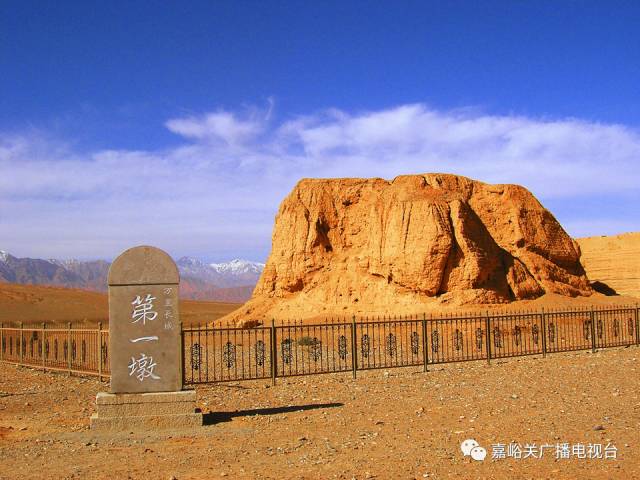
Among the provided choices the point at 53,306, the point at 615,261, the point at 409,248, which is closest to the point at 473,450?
the point at 409,248

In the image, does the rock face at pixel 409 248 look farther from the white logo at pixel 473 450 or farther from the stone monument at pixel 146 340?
the white logo at pixel 473 450

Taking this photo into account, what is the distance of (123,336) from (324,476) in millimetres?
4324

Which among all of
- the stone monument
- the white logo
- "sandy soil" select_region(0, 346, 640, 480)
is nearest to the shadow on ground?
"sandy soil" select_region(0, 346, 640, 480)

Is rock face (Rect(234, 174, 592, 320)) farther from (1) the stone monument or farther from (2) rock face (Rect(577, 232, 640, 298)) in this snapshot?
(1) the stone monument

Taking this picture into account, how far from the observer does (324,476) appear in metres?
6.62

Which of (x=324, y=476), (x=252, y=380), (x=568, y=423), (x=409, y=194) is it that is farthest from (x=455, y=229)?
(x=324, y=476)

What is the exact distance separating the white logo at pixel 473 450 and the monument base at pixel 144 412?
4.00 metres

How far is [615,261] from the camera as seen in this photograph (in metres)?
46.6

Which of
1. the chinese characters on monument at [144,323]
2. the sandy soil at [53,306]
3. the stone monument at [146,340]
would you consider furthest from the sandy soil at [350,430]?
the sandy soil at [53,306]

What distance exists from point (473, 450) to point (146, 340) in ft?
16.5

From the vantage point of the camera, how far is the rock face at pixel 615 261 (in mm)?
44875

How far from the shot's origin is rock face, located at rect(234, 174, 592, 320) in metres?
32.0

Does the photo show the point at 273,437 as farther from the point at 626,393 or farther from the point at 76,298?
the point at 76,298

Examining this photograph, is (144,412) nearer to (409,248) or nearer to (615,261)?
(409,248)
